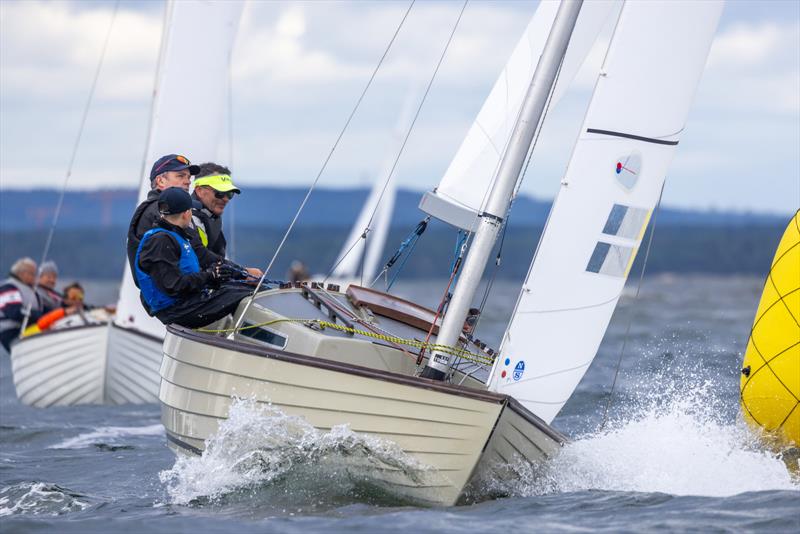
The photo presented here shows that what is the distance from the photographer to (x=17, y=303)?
11750mm

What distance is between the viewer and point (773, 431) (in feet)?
21.7

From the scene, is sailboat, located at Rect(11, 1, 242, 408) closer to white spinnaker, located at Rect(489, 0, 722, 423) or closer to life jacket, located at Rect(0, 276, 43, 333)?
life jacket, located at Rect(0, 276, 43, 333)

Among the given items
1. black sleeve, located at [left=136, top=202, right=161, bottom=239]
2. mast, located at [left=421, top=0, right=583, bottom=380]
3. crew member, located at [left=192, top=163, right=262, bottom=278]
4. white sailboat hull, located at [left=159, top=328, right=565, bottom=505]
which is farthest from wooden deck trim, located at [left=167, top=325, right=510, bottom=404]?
crew member, located at [left=192, top=163, right=262, bottom=278]

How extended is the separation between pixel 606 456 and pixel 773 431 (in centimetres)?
124

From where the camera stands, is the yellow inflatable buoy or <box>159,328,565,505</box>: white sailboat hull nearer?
<box>159,328,565,505</box>: white sailboat hull

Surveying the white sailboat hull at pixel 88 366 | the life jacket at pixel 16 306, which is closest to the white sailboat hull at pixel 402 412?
the white sailboat hull at pixel 88 366

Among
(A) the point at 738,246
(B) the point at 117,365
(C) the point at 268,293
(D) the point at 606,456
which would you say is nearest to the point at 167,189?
(C) the point at 268,293

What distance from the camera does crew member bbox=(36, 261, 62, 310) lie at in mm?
11883

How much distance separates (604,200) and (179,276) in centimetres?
212

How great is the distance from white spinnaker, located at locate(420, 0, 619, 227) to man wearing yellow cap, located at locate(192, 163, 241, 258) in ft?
4.77

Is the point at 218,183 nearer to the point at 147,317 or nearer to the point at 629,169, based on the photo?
the point at 629,169

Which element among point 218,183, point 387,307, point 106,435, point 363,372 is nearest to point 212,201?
point 218,183

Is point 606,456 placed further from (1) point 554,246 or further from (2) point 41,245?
(2) point 41,245

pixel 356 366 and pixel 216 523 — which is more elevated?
pixel 356 366
